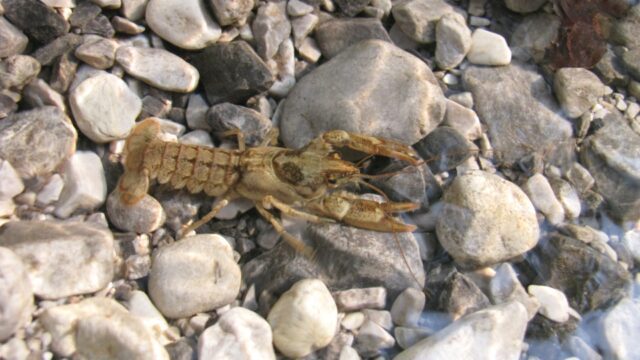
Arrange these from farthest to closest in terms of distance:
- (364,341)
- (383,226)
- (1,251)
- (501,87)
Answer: (501,87) < (383,226) < (364,341) < (1,251)

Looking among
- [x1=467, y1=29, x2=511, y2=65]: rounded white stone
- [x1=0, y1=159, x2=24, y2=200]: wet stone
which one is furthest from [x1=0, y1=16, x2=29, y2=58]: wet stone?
[x1=467, y1=29, x2=511, y2=65]: rounded white stone

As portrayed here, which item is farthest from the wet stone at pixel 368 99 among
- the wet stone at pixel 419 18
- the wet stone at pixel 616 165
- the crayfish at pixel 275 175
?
the wet stone at pixel 616 165

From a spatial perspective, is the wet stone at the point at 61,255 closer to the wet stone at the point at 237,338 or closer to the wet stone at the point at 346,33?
the wet stone at the point at 237,338

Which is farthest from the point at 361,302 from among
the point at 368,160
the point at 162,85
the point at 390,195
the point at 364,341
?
the point at 162,85

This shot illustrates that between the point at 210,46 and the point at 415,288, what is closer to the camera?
the point at 415,288

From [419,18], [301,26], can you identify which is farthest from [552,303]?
[301,26]

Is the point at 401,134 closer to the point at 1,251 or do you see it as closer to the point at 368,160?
the point at 368,160

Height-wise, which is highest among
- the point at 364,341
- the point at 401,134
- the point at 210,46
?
the point at 210,46

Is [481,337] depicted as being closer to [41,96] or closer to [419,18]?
[419,18]
